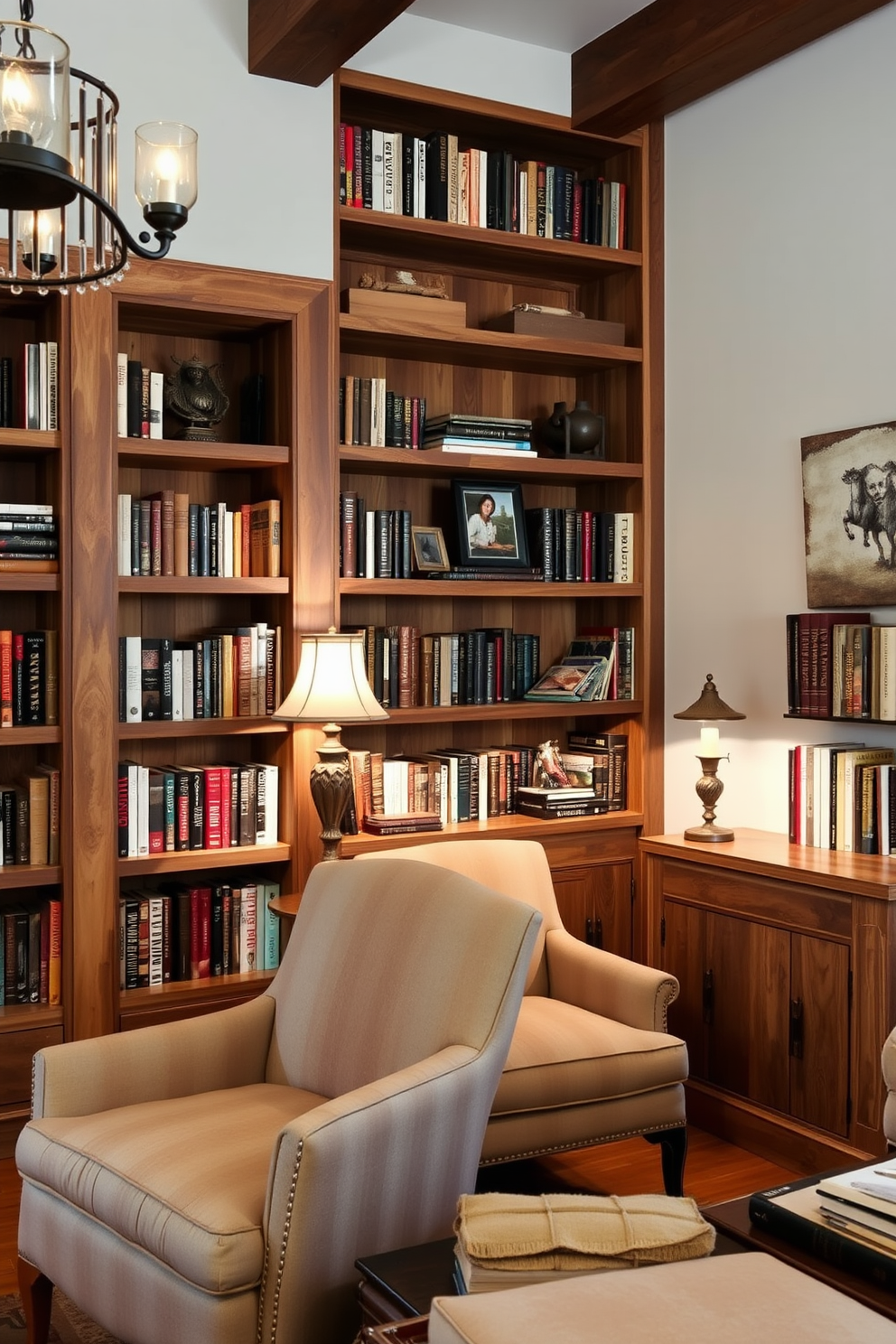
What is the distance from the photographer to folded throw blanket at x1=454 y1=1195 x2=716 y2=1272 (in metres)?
1.65

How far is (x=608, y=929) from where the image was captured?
162 inches

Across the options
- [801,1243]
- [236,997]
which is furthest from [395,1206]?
[236,997]

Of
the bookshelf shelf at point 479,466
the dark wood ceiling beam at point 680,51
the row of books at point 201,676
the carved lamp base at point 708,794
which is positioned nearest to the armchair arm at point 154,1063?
the row of books at point 201,676

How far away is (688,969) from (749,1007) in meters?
0.25

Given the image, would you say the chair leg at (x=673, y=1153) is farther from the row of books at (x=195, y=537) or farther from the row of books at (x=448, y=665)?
the row of books at (x=195, y=537)

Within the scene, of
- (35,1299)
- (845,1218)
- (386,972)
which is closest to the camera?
(845,1218)

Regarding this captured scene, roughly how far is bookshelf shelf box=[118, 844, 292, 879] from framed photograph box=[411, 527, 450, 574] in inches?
37.4

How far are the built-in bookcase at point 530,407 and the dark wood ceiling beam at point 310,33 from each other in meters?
0.31

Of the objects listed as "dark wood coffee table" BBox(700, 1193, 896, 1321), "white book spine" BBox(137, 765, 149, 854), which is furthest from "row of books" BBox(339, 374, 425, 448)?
"dark wood coffee table" BBox(700, 1193, 896, 1321)

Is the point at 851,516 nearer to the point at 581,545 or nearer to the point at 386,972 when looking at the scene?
the point at 581,545

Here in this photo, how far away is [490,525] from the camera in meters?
4.10

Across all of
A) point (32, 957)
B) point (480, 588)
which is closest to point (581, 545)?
point (480, 588)

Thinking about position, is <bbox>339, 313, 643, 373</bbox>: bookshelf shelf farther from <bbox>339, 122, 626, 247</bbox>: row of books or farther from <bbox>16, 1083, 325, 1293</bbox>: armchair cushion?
<bbox>16, 1083, 325, 1293</bbox>: armchair cushion

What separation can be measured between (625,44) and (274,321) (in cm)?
138
